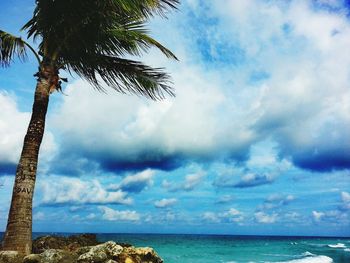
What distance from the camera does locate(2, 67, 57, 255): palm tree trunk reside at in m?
7.48

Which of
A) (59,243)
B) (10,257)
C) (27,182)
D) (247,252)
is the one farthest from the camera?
(247,252)

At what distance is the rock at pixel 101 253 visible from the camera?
6.79m

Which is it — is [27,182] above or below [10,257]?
above

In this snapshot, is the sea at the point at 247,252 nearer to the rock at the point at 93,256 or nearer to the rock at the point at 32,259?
the rock at the point at 93,256

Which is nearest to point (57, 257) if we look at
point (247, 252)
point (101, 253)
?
point (101, 253)

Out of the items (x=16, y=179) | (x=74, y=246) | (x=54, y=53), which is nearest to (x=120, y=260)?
(x=74, y=246)

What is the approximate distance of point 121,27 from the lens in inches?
367

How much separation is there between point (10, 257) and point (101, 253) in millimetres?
1575

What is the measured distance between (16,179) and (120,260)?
2533mm

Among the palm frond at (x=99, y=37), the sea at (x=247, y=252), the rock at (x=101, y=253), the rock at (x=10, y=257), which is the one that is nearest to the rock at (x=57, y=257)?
the rock at (x=101, y=253)

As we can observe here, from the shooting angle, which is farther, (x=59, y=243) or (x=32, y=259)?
(x=59, y=243)

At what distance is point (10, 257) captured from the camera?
7035mm

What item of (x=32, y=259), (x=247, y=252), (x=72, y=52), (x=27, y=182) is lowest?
(x=32, y=259)

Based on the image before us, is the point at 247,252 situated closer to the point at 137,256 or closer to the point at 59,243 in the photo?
the point at 59,243
